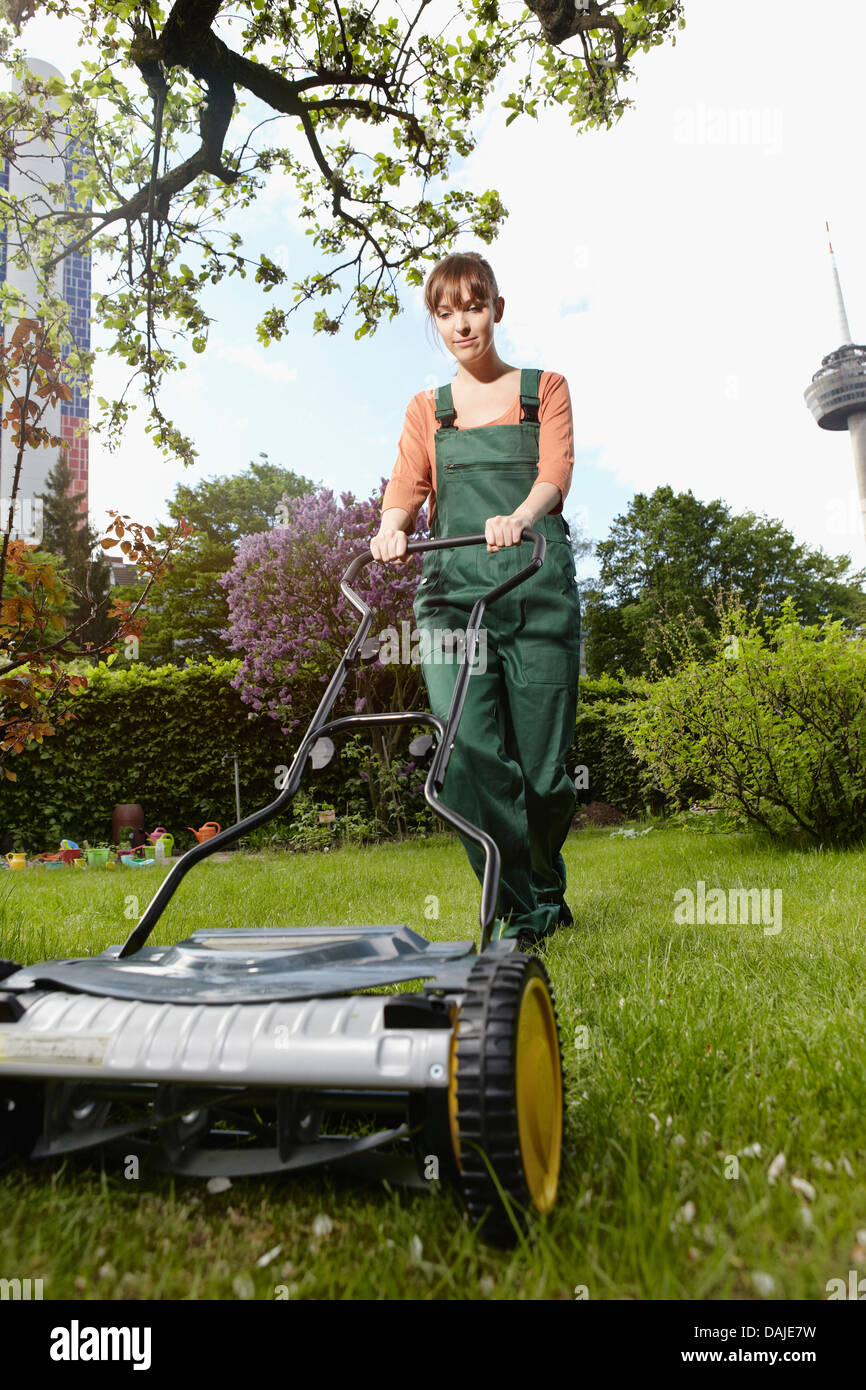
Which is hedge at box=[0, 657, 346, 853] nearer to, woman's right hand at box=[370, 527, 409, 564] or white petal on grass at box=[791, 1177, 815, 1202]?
woman's right hand at box=[370, 527, 409, 564]

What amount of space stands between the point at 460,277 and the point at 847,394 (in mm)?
83531

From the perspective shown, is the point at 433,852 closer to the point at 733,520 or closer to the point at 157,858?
the point at 157,858

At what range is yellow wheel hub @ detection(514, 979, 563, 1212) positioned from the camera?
3.74 feet

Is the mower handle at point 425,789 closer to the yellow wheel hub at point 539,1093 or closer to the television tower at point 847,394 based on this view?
the yellow wheel hub at point 539,1093

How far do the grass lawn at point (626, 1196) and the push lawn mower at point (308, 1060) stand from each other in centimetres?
7

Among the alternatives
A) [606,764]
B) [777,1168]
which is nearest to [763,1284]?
[777,1168]

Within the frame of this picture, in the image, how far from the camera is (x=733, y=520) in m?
32.5

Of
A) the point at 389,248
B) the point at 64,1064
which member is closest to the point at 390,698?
the point at 389,248

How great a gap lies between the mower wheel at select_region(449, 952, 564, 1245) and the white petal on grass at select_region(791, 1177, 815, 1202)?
339mm

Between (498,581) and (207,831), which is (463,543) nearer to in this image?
(498,581)

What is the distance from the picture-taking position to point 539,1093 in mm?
1234

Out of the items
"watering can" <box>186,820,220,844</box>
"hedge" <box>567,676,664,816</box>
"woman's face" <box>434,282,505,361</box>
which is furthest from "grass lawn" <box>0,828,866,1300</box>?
"hedge" <box>567,676,664,816</box>

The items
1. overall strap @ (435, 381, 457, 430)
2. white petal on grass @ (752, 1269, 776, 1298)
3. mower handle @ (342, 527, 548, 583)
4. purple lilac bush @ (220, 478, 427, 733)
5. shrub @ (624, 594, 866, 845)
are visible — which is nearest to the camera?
white petal on grass @ (752, 1269, 776, 1298)
